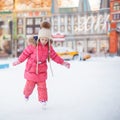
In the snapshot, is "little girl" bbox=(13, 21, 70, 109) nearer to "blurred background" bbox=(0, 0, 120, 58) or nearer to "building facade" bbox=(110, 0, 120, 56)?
"building facade" bbox=(110, 0, 120, 56)

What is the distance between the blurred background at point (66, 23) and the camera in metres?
5.31

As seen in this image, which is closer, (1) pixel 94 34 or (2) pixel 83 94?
(2) pixel 83 94

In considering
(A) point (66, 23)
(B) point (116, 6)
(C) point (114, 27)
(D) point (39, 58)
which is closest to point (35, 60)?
(D) point (39, 58)

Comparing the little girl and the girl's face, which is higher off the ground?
the girl's face

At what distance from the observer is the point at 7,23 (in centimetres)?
567

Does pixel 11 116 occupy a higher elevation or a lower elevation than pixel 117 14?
lower

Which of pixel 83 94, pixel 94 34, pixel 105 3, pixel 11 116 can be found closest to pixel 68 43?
pixel 94 34

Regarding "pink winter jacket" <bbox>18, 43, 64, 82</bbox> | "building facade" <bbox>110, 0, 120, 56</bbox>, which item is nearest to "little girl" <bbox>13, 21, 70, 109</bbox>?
"pink winter jacket" <bbox>18, 43, 64, 82</bbox>

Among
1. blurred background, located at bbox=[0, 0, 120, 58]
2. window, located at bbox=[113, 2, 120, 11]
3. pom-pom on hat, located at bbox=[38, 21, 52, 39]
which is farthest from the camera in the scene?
blurred background, located at bbox=[0, 0, 120, 58]

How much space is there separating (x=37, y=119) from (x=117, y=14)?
4256 mm

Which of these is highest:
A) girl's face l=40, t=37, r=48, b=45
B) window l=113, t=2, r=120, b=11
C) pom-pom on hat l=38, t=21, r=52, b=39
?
window l=113, t=2, r=120, b=11

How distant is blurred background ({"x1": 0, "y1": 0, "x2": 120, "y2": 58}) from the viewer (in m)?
5.31

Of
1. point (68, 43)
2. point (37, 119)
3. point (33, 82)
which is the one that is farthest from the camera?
point (68, 43)

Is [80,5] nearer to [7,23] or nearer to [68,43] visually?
[68,43]
